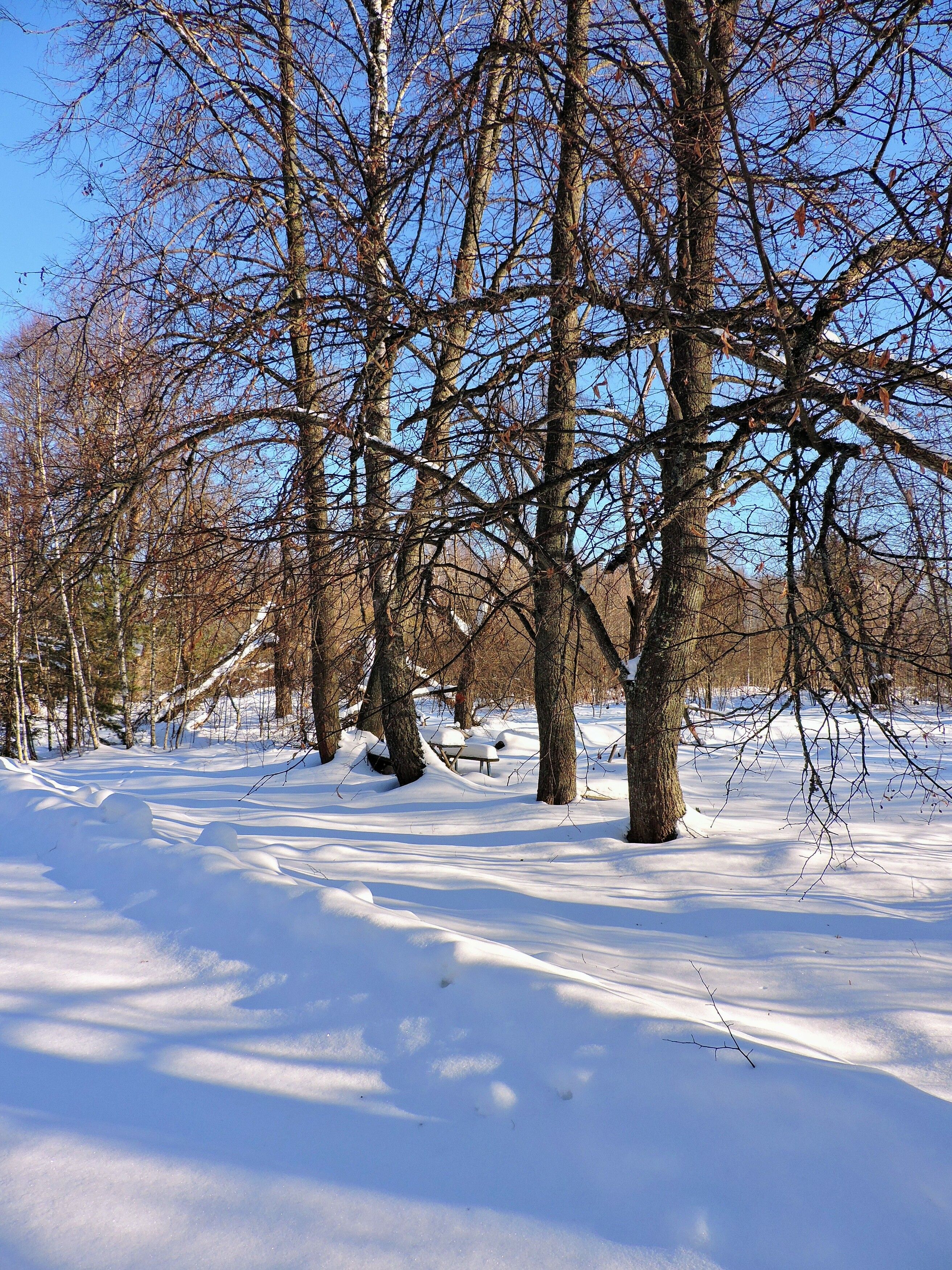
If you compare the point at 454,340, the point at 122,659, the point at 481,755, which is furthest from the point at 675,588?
the point at 122,659

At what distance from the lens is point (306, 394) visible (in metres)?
5.37

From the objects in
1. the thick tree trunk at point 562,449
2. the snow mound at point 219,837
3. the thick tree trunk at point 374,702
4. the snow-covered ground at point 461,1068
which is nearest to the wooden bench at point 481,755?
the thick tree trunk at point 374,702

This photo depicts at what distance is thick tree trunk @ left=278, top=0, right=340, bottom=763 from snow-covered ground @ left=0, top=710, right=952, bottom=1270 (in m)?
1.65

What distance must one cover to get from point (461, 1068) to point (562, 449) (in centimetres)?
548

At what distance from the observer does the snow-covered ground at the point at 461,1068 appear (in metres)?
1.87

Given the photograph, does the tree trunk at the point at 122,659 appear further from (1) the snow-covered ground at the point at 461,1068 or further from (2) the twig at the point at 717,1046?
(2) the twig at the point at 717,1046

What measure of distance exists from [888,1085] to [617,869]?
10.2ft

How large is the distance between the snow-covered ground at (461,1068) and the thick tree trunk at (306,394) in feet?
5.40

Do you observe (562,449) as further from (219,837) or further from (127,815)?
(127,815)

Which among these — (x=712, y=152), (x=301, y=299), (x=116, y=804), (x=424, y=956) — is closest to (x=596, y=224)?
(x=712, y=152)

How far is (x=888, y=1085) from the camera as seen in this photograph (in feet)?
7.63

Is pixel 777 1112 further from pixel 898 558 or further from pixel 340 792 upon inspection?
pixel 340 792

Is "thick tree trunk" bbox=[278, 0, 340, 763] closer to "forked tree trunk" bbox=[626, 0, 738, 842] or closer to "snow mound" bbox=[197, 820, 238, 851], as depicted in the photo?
"snow mound" bbox=[197, 820, 238, 851]

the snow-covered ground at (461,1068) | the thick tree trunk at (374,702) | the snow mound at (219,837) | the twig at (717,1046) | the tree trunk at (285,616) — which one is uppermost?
the tree trunk at (285,616)
